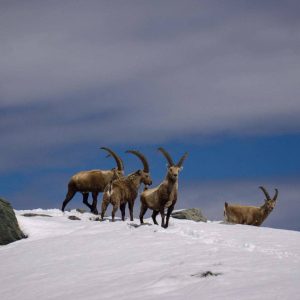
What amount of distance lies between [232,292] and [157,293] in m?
1.21

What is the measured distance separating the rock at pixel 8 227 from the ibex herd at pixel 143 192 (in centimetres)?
374

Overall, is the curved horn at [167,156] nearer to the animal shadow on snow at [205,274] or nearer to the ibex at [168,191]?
the ibex at [168,191]

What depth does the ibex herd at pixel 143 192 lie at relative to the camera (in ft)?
59.6

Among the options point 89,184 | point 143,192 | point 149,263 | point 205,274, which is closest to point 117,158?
point 89,184

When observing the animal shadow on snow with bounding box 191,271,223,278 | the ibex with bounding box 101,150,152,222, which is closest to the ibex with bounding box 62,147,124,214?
the ibex with bounding box 101,150,152,222

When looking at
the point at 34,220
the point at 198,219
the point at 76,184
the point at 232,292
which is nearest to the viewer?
the point at 232,292

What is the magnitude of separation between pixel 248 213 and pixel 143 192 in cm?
861

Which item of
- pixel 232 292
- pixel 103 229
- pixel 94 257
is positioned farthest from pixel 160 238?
pixel 232 292

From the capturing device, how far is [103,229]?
685 inches

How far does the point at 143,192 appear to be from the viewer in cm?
1944

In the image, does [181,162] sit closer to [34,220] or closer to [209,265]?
[34,220]

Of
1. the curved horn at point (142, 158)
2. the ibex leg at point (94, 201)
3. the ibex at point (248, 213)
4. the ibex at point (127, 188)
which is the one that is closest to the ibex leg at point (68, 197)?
the ibex leg at point (94, 201)

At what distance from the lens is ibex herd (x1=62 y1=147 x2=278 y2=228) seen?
18.2 meters

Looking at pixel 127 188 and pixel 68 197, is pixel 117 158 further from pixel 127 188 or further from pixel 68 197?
pixel 68 197
